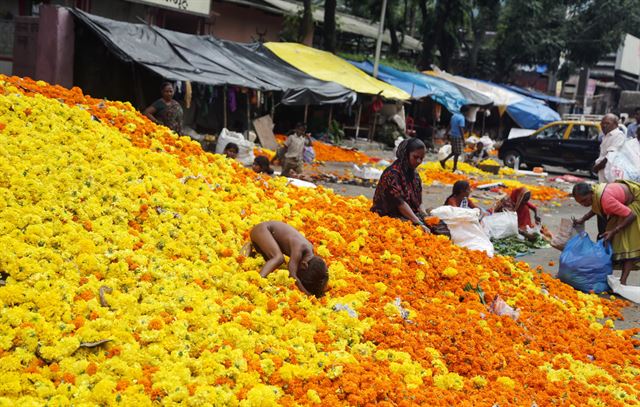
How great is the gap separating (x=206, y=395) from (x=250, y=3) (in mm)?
20859

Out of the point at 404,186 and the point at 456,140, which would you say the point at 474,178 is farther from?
the point at 404,186

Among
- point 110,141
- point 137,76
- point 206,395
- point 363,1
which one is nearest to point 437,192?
point 137,76

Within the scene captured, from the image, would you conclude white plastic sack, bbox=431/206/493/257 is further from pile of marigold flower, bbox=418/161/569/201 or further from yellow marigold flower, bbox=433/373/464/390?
pile of marigold flower, bbox=418/161/569/201

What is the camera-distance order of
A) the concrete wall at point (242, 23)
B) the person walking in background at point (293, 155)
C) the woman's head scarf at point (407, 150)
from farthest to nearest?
1. the concrete wall at point (242, 23)
2. the person walking in background at point (293, 155)
3. the woman's head scarf at point (407, 150)

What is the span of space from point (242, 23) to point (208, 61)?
8.54 metres

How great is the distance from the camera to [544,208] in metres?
14.5

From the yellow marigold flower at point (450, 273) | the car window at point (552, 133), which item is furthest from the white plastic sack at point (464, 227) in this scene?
the car window at point (552, 133)

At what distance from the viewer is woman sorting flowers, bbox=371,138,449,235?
26.3 feet

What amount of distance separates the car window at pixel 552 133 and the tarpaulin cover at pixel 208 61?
6.76 metres

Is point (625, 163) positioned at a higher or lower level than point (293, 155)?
higher

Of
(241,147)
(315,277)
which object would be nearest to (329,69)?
(241,147)

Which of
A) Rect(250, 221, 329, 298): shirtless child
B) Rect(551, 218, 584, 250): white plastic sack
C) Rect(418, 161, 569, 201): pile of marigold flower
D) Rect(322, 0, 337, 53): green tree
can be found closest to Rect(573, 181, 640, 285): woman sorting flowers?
Rect(551, 218, 584, 250): white plastic sack

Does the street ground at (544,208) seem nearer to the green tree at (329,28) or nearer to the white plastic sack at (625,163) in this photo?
the white plastic sack at (625,163)

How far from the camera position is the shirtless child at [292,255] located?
566 centimetres
